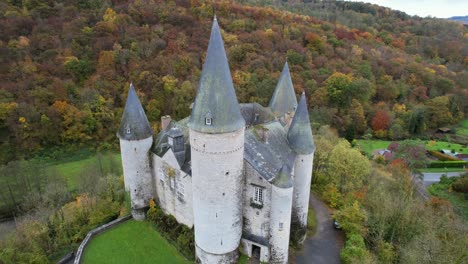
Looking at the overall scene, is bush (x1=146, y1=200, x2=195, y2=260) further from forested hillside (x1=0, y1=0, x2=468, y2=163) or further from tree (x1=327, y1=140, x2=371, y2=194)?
forested hillside (x1=0, y1=0, x2=468, y2=163)

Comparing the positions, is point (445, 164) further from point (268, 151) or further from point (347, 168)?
point (268, 151)

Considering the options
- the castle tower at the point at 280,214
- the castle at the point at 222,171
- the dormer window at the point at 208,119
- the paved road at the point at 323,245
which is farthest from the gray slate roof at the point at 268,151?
the paved road at the point at 323,245

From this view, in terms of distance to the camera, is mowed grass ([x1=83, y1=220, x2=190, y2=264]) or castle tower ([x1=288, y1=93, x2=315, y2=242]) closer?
castle tower ([x1=288, y1=93, x2=315, y2=242])

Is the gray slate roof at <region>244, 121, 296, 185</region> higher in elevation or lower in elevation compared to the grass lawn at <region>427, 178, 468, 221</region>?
higher

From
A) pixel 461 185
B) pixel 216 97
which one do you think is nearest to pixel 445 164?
pixel 461 185

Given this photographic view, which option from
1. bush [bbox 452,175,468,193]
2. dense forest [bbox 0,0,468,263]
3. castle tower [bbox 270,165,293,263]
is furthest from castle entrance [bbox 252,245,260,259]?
bush [bbox 452,175,468,193]

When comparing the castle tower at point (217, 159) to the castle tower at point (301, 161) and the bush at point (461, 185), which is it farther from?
the bush at point (461, 185)

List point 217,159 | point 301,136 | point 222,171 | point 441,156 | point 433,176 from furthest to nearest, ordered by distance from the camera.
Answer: point 441,156
point 433,176
point 301,136
point 222,171
point 217,159

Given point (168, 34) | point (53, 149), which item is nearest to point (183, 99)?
point (168, 34)

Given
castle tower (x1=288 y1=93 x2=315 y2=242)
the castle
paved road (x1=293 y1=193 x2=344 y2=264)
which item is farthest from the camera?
paved road (x1=293 y1=193 x2=344 y2=264)
